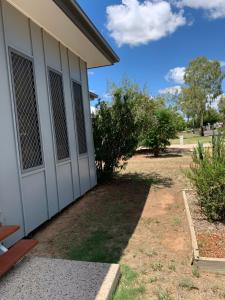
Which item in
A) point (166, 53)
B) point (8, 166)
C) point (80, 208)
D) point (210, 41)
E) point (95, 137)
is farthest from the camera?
point (166, 53)

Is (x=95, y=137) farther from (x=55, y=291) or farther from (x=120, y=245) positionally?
(x=55, y=291)

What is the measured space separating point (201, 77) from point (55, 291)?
3966cm

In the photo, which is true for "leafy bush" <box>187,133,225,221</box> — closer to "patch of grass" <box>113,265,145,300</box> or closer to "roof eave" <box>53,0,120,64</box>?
"patch of grass" <box>113,265,145,300</box>

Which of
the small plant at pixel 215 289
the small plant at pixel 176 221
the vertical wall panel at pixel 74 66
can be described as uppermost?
the vertical wall panel at pixel 74 66

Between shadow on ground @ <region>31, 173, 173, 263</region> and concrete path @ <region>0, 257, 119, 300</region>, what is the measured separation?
1.47 ft

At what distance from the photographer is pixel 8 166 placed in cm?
410

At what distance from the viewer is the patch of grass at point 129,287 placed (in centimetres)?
286

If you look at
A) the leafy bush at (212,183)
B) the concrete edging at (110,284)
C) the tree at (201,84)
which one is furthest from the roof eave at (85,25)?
the tree at (201,84)

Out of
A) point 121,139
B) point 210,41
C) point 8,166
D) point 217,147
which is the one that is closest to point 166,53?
point 210,41

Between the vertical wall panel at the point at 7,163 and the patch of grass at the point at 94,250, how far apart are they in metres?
0.96

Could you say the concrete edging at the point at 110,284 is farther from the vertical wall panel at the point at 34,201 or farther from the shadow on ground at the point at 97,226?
the vertical wall panel at the point at 34,201

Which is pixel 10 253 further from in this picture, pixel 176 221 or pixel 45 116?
pixel 176 221

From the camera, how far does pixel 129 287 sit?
119 inches

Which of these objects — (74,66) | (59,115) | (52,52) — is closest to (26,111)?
(59,115)
